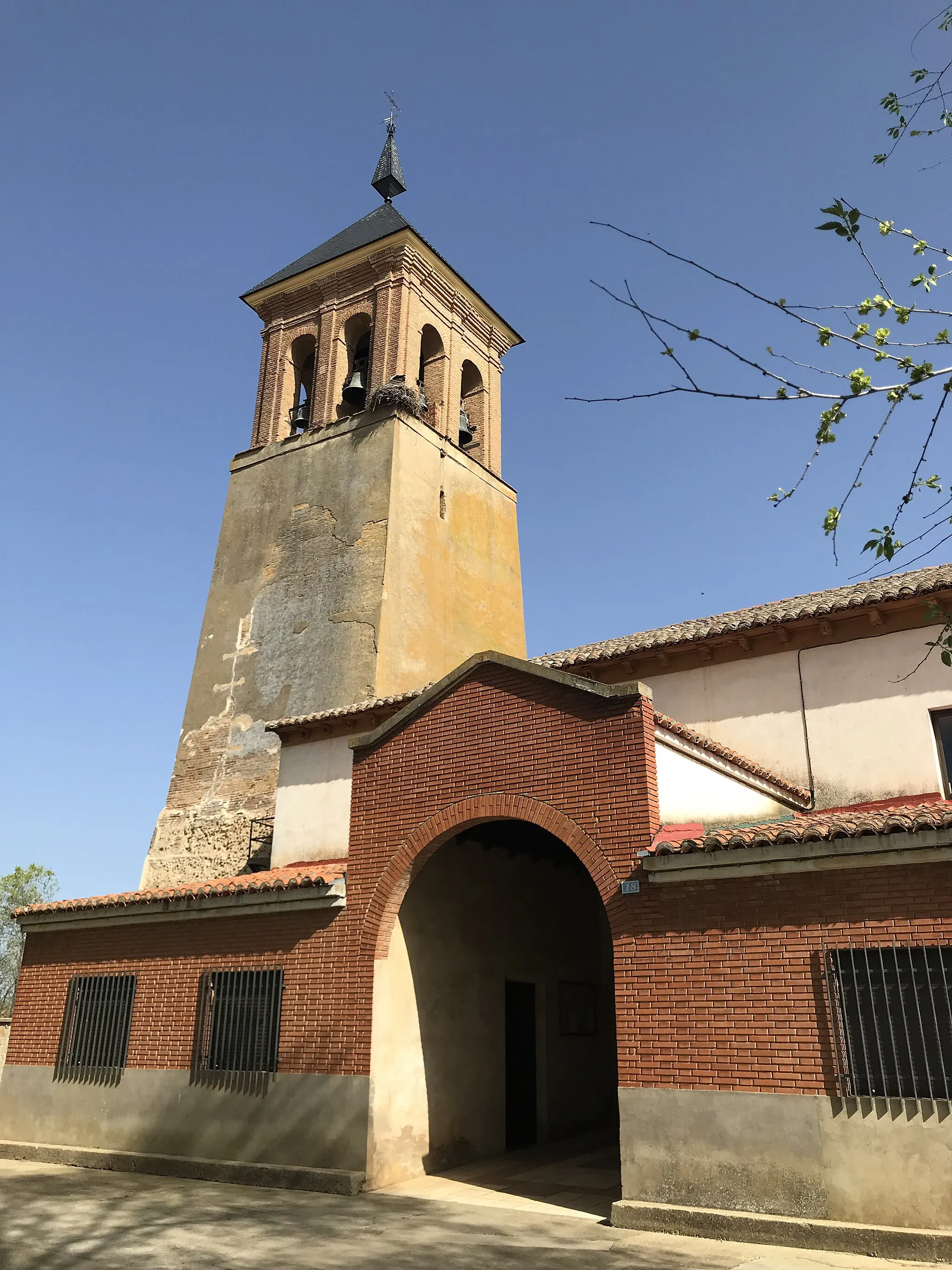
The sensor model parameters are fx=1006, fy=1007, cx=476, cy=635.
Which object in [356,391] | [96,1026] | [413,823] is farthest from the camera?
[356,391]

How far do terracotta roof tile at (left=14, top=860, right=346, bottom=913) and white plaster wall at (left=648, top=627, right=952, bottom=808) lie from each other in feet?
17.2

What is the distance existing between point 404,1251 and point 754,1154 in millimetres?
2616

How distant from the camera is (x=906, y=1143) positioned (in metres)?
6.86

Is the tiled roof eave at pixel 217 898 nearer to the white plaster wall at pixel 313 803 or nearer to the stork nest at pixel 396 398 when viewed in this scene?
the white plaster wall at pixel 313 803

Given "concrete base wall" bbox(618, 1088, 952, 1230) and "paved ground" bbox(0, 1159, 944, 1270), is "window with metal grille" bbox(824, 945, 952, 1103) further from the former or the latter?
"paved ground" bbox(0, 1159, 944, 1270)

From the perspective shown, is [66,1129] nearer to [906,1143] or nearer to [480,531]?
[906,1143]

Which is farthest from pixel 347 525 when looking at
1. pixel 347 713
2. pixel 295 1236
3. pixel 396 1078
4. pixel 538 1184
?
pixel 295 1236

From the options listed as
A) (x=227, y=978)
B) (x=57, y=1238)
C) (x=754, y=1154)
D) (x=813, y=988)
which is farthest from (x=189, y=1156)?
(x=813, y=988)

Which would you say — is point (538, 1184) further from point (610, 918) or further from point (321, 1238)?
point (610, 918)

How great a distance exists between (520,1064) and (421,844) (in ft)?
13.6

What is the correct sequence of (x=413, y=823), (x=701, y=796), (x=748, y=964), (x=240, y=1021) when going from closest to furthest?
(x=748, y=964), (x=701, y=796), (x=413, y=823), (x=240, y=1021)

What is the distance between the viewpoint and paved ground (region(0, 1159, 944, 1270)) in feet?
21.8

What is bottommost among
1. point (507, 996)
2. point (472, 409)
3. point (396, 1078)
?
point (396, 1078)

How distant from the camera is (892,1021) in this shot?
7195 millimetres
